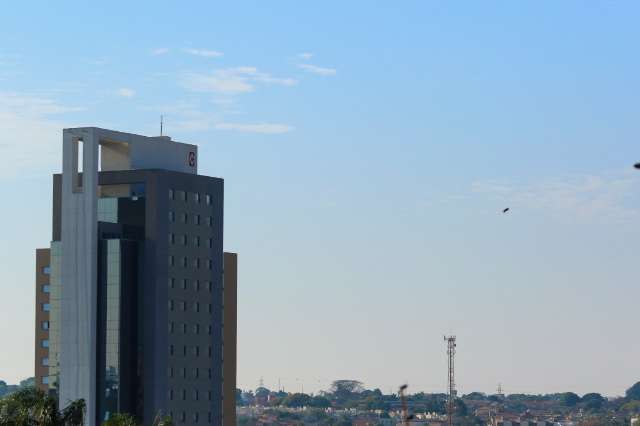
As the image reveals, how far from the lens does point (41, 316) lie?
642 feet

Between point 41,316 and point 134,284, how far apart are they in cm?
1402

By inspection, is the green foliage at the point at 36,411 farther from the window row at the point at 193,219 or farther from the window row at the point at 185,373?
the window row at the point at 193,219

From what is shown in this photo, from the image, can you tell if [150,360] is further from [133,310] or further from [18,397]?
[18,397]

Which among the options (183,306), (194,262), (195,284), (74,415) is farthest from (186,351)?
(74,415)

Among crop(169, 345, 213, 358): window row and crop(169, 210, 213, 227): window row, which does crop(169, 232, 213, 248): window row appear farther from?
crop(169, 345, 213, 358): window row

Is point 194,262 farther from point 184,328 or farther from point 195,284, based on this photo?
point 184,328

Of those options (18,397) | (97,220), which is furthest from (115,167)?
(18,397)

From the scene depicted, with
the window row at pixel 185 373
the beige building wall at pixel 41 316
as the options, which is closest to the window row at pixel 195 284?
the window row at pixel 185 373

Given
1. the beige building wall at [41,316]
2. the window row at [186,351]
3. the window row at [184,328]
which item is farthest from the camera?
the beige building wall at [41,316]

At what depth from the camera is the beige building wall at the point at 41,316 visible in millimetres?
195500

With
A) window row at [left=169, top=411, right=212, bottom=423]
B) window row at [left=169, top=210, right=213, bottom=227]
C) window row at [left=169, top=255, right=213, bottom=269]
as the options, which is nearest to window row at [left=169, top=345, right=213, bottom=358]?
window row at [left=169, top=411, right=212, bottom=423]

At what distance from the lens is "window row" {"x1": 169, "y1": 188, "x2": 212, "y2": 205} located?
18951 cm

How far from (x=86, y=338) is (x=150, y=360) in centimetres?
670

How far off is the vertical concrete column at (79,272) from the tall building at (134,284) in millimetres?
94
